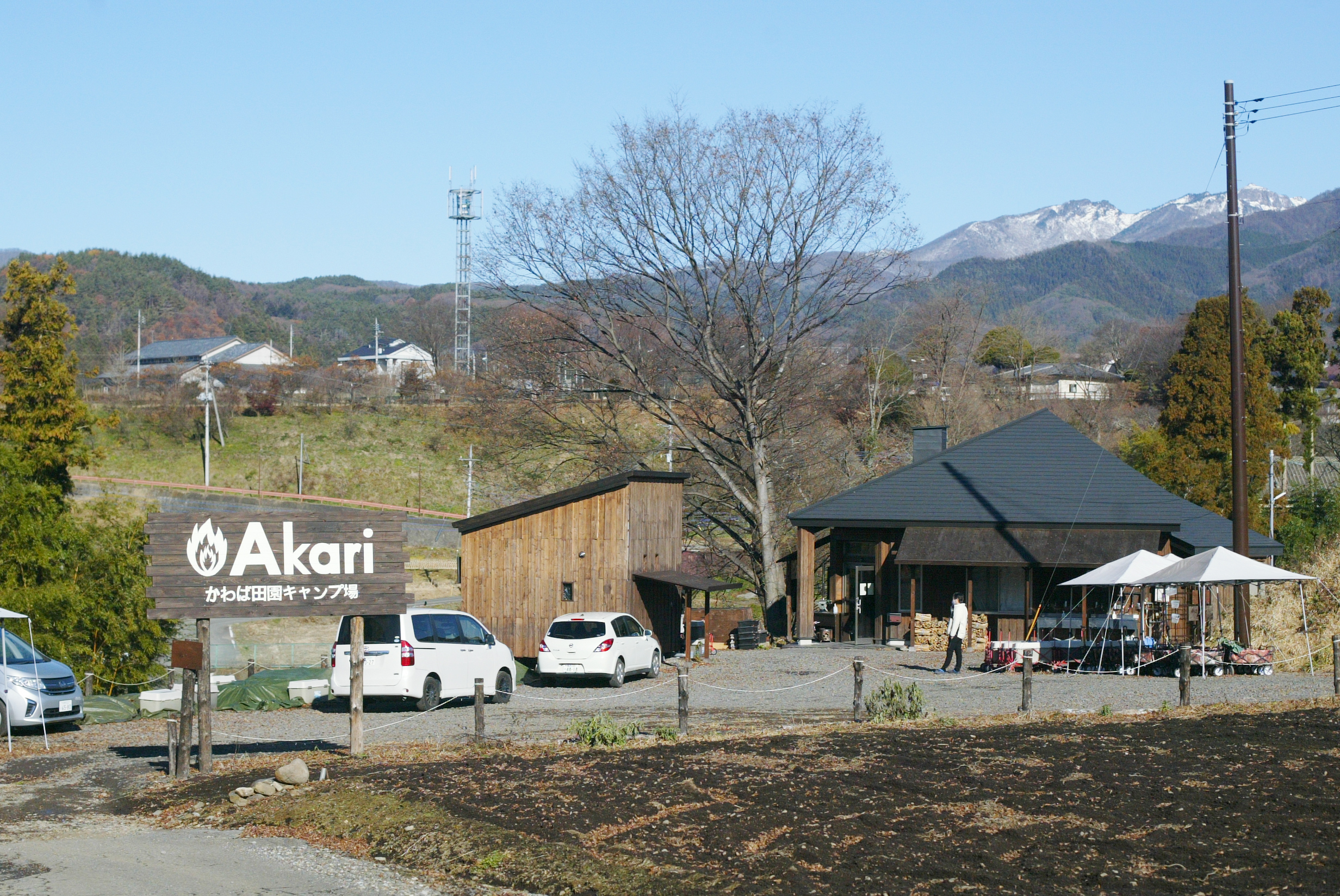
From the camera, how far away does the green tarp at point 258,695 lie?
20.2 meters

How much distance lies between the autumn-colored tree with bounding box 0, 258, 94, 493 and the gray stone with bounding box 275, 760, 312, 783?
22777 millimetres

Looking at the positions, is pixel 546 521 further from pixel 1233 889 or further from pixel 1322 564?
pixel 1233 889

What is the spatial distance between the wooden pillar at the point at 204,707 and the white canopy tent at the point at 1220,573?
16675 mm

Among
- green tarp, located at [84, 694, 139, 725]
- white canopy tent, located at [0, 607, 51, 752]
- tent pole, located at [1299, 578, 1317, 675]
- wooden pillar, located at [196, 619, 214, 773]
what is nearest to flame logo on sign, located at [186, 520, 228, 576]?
wooden pillar, located at [196, 619, 214, 773]

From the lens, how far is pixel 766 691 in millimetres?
22250

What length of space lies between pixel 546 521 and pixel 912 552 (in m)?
9.64

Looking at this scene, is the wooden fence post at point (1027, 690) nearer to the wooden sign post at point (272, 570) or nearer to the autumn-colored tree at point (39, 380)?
the wooden sign post at point (272, 570)

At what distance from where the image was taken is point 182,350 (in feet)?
417

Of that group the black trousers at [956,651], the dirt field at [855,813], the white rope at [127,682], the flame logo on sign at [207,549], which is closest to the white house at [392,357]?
the white rope at [127,682]

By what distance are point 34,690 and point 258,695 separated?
13.5ft

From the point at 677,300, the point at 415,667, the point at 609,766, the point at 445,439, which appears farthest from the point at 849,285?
the point at 445,439

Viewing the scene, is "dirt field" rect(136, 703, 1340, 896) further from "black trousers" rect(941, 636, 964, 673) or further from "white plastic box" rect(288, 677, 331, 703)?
"black trousers" rect(941, 636, 964, 673)

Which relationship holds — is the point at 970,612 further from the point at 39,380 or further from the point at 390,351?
the point at 390,351

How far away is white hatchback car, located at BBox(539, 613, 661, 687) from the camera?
2330 cm
